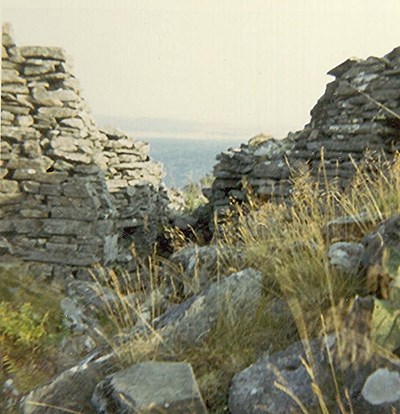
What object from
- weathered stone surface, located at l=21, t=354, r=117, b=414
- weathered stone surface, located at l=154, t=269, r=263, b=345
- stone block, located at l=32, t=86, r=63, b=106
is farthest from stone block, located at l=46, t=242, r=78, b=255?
weathered stone surface, located at l=21, t=354, r=117, b=414

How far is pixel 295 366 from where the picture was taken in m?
2.95

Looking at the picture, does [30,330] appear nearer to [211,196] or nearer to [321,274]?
[321,274]

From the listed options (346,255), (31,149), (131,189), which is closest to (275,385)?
(346,255)

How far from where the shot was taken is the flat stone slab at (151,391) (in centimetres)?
293

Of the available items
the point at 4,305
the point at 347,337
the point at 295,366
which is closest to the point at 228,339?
the point at 295,366

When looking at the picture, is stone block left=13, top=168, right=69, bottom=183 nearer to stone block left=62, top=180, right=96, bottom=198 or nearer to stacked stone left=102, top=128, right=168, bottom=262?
stone block left=62, top=180, right=96, bottom=198

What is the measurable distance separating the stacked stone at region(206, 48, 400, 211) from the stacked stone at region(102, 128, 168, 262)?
1833mm

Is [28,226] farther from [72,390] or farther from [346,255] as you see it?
[346,255]

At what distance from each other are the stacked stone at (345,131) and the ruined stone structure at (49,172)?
2015 millimetres

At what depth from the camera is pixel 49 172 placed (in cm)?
857

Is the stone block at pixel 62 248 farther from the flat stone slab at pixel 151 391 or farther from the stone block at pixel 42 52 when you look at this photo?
the flat stone slab at pixel 151 391

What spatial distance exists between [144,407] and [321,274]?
1.36 meters

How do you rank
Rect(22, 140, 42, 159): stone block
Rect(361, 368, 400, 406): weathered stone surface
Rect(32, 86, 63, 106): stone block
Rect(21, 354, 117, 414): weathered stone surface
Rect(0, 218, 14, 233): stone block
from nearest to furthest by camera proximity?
Rect(361, 368, 400, 406): weathered stone surface → Rect(21, 354, 117, 414): weathered stone surface → Rect(0, 218, 14, 233): stone block → Rect(22, 140, 42, 159): stone block → Rect(32, 86, 63, 106): stone block

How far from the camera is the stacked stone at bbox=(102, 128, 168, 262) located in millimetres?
9984
